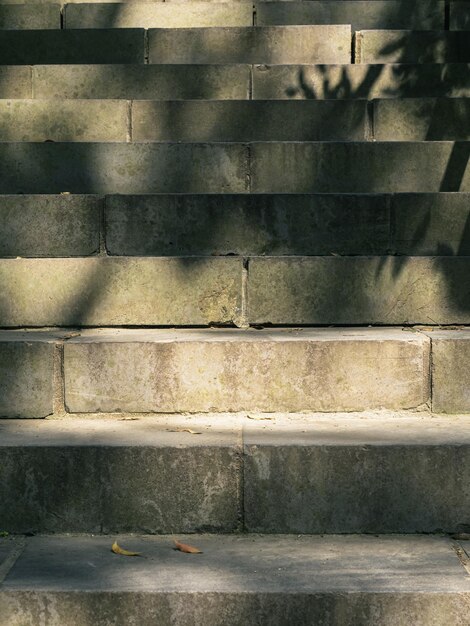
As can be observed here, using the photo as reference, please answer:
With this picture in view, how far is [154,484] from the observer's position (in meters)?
3.14

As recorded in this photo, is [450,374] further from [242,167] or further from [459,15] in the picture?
[459,15]

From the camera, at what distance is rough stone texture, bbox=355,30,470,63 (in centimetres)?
587

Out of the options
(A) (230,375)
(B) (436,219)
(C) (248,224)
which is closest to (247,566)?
(A) (230,375)

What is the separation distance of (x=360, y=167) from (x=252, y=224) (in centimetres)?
71

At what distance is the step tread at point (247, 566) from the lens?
265 centimetres

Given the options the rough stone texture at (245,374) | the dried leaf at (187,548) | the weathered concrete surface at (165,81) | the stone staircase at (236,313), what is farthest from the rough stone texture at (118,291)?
the weathered concrete surface at (165,81)

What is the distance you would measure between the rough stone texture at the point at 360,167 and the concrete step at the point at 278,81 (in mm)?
931

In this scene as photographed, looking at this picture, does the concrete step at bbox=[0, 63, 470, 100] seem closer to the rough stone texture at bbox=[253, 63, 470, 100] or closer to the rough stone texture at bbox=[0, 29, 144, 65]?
the rough stone texture at bbox=[253, 63, 470, 100]

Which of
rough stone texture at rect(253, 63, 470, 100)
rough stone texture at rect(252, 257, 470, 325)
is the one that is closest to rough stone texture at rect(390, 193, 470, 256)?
rough stone texture at rect(252, 257, 470, 325)

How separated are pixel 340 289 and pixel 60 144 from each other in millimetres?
1651

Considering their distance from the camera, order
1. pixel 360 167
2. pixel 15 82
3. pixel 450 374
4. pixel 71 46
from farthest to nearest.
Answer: pixel 71 46, pixel 15 82, pixel 360 167, pixel 450 374

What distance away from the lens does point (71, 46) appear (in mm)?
5992

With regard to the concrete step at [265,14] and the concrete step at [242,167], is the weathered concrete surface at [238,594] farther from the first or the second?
the concrete step at [265,14]

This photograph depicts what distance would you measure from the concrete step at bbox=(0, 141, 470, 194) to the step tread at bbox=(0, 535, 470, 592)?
80.9 inches
